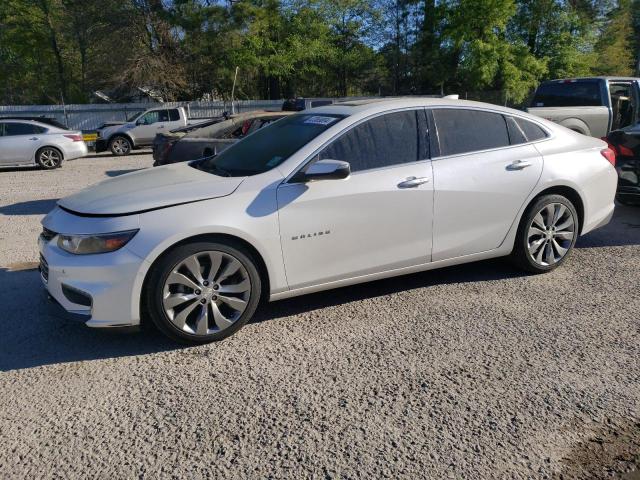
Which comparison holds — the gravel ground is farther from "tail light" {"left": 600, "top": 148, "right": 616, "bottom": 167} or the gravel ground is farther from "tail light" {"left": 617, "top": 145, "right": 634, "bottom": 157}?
"tail light" {"left": 617, "top": 145, "right": 634, "bottom": 157}

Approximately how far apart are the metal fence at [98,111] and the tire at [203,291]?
24824mm

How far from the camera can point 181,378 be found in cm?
331

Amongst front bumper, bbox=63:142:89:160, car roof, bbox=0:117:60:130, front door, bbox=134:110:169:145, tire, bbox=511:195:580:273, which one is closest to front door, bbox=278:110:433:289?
tire, bbox=511:195:580:273

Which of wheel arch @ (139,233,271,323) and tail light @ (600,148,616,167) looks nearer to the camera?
wheel arch @ (139,233,271,323)

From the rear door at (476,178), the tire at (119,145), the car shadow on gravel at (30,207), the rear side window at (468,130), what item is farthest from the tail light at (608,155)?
the tire at (119,145)

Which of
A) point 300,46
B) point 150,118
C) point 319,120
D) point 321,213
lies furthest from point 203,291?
point 300,46

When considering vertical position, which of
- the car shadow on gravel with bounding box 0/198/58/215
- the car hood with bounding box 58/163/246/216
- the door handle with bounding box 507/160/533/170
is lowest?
the car shadow on gravel with bounding box 0/198/58/215

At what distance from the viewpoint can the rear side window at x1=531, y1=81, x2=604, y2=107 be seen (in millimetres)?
10859

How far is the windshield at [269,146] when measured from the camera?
409 centimetres

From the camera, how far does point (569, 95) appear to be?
36.6ft

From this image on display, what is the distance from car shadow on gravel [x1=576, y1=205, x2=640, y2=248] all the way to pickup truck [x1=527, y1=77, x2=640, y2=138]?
323 cm

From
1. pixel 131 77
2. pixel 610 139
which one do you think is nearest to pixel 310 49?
pixel 131 77

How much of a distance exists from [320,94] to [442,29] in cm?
841

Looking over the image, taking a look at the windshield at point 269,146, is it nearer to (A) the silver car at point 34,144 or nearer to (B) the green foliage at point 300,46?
(A) the silver car at point 34,144
